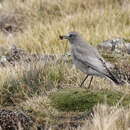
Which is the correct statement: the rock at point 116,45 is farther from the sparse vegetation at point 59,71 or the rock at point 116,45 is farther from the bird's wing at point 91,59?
the bird's wing at point 91,59

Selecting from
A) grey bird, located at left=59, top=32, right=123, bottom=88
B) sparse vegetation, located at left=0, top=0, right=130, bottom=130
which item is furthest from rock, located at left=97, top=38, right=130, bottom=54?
grey bird, located at left=59, top=32, right=123, bottom=88

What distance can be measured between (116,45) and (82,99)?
4.24 meters

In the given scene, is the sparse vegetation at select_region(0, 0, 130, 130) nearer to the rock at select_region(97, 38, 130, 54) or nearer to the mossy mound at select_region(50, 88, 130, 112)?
the mossy mound at select_region(50, 88, 130, 112)

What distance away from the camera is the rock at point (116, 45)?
12.3m

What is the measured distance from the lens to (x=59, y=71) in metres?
10.1

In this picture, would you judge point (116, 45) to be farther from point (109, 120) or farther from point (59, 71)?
point (109, 120)

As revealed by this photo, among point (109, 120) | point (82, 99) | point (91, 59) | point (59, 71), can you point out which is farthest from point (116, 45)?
point (109, 120)

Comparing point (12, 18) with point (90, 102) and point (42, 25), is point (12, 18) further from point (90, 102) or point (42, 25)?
point (90, 102)

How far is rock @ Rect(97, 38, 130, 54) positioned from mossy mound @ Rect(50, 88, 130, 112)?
11.4 feet

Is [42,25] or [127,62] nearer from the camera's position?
[127,62]

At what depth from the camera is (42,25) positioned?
1580cm

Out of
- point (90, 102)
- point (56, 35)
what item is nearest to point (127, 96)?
point (90, 102)

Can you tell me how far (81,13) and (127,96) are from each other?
7966mm

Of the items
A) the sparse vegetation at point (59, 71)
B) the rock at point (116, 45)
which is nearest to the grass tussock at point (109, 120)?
the sparse vegetation at point (59, 71)
